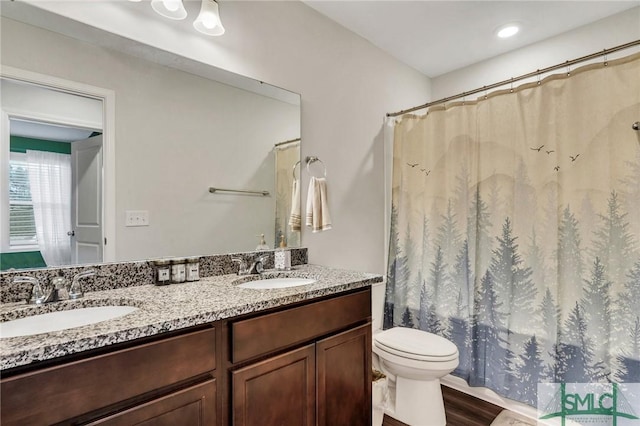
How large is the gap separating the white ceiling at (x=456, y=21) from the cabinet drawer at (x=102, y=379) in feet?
6.56

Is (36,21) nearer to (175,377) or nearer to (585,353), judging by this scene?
(175,377)

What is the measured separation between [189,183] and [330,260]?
3.29ft

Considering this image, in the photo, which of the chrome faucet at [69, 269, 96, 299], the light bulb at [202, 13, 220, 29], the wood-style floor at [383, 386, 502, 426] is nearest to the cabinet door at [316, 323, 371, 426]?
the wood-style floor at [383, 386, 502, 426]

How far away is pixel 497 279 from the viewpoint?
2.01m

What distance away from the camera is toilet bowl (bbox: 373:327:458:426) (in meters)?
1.71

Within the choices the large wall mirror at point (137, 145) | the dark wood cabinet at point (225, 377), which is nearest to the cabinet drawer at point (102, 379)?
the dark wood cabinet at point (225, 377)

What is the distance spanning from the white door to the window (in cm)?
12

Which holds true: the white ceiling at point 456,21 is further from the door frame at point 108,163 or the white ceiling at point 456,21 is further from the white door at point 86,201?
the white door at point 86,201

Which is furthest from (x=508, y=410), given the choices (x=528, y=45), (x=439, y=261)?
(x=528, y=45)

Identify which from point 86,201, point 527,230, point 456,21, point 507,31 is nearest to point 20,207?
point 86,201

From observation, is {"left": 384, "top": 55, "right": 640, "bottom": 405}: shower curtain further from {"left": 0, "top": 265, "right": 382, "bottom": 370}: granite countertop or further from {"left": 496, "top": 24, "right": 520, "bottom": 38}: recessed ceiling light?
{"left": 0, "top": 265, "right": 382, "bottom": 370}: granite countertop

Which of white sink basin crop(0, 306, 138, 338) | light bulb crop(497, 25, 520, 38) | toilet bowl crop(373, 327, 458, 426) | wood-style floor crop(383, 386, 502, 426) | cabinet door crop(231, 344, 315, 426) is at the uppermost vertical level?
light bulb crop(497, 25, 520, 38)

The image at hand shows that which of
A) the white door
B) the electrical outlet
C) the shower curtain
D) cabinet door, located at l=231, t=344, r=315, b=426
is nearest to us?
cabinet door, located at l=231, t=344, r=315, b=426

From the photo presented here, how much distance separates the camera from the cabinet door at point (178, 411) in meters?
0.83
